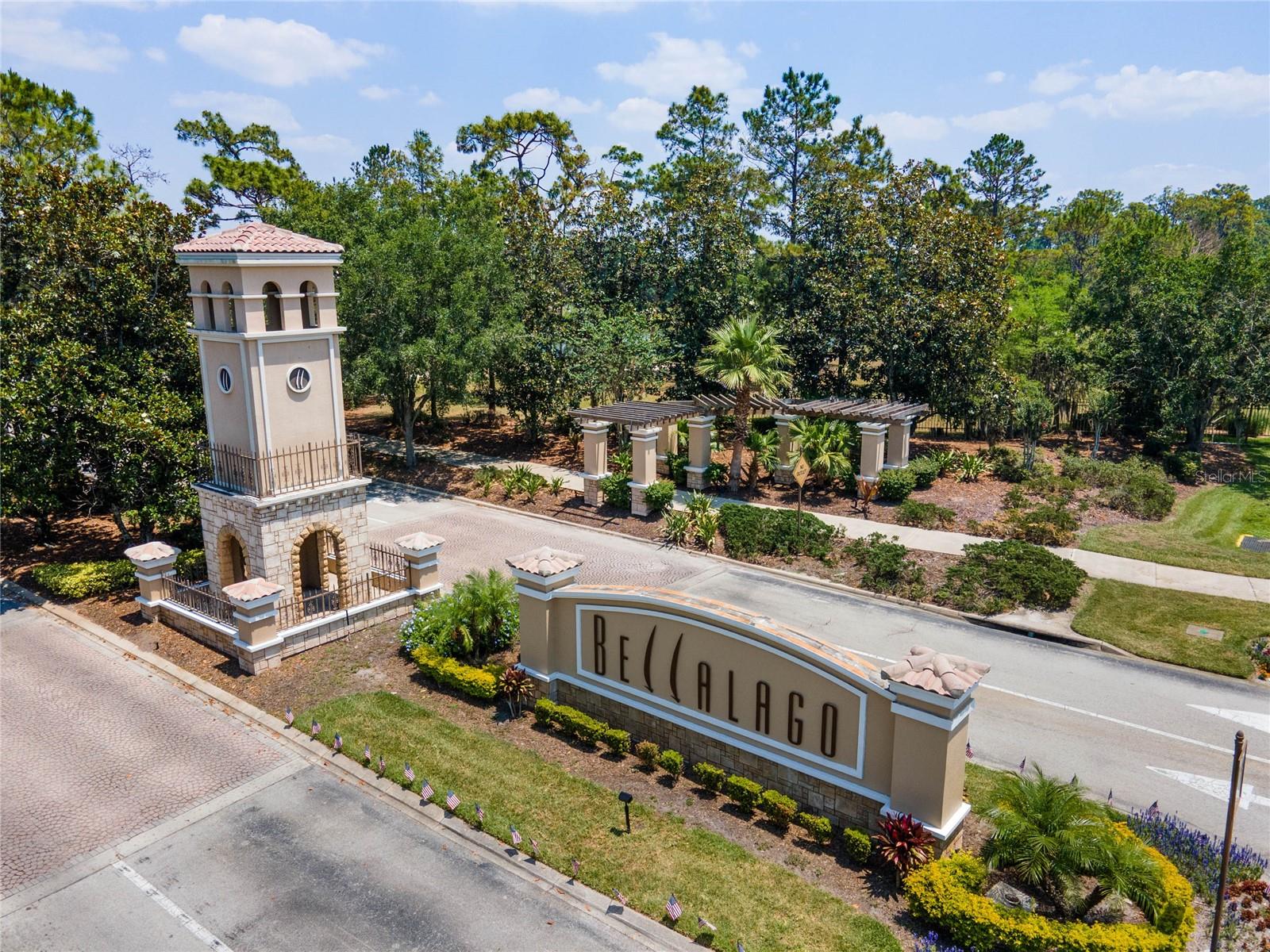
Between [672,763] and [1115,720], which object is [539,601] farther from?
[1115,720]

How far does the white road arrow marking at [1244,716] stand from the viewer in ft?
48.5

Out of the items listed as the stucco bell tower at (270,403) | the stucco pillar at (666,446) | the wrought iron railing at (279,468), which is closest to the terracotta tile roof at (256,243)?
the stucco bell tower at (270,403)

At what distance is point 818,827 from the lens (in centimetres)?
1130

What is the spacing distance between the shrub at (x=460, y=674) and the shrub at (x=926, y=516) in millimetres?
14313

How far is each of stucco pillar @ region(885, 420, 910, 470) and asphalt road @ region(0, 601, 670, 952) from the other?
20.0 metres

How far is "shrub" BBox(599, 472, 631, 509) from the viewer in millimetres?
26984

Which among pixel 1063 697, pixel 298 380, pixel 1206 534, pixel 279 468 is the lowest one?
pixel 1063 697

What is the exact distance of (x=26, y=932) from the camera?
10.1 m

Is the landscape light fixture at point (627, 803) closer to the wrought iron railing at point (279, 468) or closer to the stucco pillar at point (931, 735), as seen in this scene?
the stucco pillar at point (931, 735)

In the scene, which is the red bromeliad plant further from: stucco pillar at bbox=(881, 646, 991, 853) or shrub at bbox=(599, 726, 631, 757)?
shrub at bbox=(599, 726, 631, 757)

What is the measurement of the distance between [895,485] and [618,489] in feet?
28.1

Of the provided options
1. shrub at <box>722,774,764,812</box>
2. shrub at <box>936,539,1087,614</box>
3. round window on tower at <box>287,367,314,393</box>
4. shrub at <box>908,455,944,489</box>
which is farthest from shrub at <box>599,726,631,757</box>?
shrub at <box>908,455,944,489</box>

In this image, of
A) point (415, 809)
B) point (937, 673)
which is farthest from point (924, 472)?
point (415, 809)

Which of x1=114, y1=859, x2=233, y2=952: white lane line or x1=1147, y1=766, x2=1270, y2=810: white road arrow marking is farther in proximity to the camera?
x1=1147, y1=766, x2=1270, y2=810: white road arrow marking
